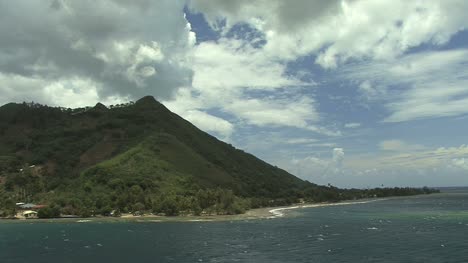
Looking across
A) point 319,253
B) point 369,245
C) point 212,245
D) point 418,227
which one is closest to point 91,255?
point 212,245

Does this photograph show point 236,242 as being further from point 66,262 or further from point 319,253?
point 66,262

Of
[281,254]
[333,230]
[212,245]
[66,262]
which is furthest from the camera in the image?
[333,230]

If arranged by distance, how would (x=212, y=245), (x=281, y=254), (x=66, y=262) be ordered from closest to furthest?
(x=66, y=262)
(x=281, y=254)
(x=212, y=245)

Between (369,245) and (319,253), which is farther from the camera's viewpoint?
(369,245)

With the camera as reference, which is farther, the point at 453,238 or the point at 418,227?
the point at 418,227

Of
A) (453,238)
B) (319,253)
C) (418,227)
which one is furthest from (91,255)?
(418,227)

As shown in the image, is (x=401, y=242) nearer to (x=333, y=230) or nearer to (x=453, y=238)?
(x=453, y=238)
